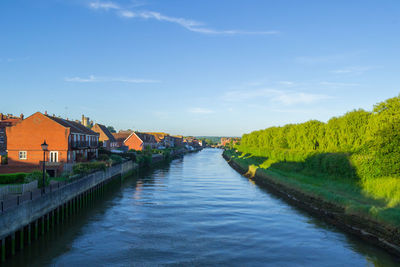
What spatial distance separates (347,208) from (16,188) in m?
27.3

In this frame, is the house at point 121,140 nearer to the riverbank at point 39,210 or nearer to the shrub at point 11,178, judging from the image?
the riverbank at point 39,210

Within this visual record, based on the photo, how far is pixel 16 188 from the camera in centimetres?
2409

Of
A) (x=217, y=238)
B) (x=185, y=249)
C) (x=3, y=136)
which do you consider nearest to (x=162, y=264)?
(x=185, y=249)

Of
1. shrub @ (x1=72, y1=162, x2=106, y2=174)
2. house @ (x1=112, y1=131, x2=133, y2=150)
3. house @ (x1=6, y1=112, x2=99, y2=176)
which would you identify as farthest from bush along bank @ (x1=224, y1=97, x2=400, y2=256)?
house @ (x1=112, y1=131, x2=133, y2=150)

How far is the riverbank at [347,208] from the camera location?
68.5ft

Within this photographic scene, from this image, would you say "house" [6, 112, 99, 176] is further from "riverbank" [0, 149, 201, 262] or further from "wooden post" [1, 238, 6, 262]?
"wooden post" [1, 238, 6, 262]

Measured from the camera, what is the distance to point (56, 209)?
82.2ft

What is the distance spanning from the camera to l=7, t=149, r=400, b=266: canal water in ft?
60.7

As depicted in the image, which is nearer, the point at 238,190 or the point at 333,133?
the point at 238,190

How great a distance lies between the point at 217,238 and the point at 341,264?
27.2ft

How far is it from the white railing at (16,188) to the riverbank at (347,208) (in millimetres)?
26249

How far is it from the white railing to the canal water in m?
4.45

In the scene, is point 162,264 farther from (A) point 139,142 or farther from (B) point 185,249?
(A) point 139,142

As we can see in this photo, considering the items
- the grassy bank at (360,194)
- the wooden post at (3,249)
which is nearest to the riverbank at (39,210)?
the wooden post at (3,249)
